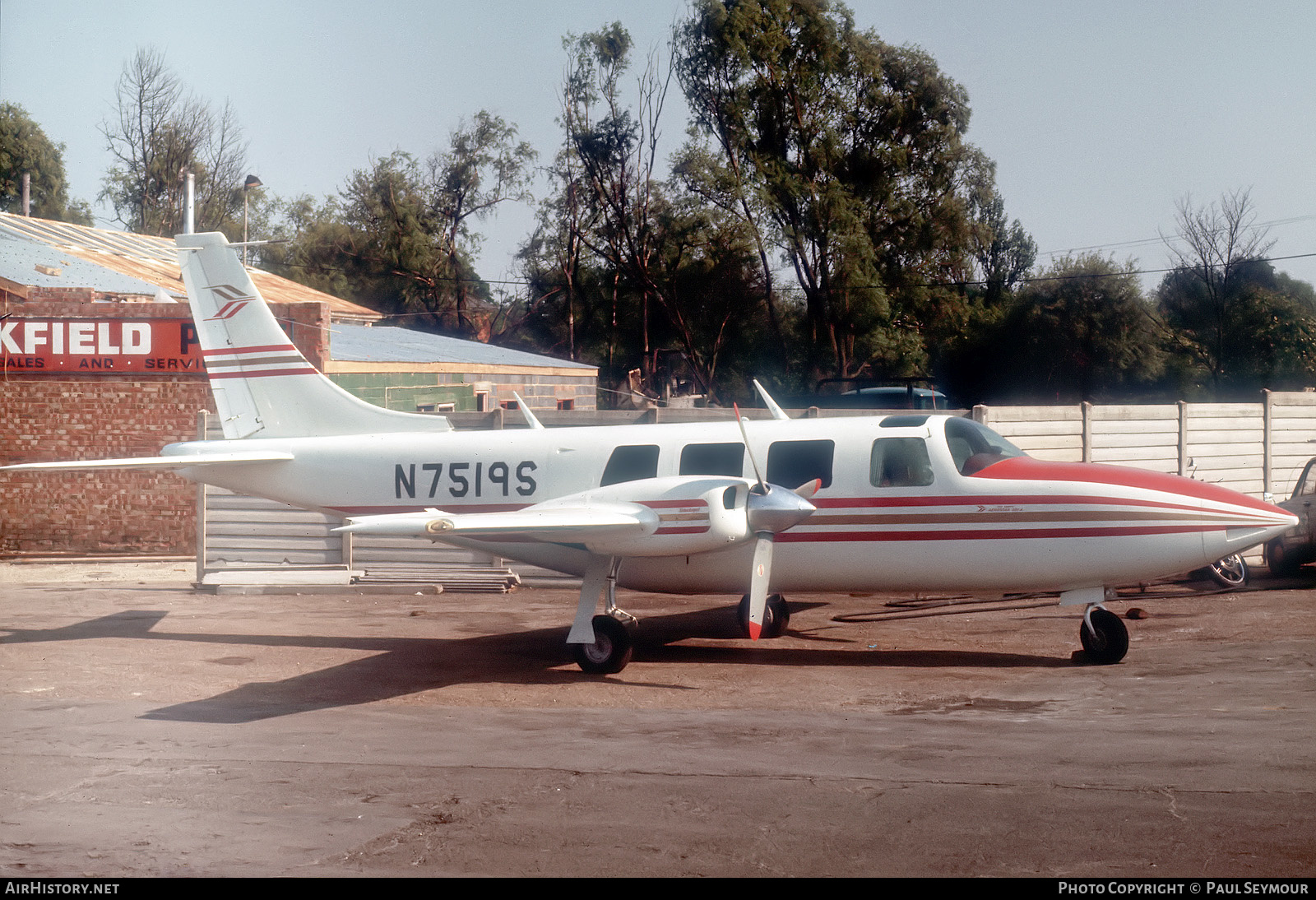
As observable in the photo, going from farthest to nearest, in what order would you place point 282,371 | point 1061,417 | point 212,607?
point 1061,417
point 212,607
point 282,371

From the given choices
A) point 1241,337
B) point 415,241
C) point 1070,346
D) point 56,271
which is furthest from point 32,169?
point 1241,337

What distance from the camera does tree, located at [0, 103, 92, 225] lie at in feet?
202

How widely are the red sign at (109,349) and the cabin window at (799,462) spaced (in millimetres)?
13644

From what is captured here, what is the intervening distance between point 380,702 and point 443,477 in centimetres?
344

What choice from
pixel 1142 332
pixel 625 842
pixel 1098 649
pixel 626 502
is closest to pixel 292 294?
pixel 626 502

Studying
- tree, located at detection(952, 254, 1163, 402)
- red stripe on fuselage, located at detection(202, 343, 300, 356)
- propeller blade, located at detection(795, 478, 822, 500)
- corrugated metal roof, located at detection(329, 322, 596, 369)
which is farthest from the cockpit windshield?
tree, located at detection(952, 254, 1163, 402)

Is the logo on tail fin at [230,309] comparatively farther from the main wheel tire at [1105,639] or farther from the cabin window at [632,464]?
the main wheel tire at [1105,639]

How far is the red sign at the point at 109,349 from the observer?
844 inches

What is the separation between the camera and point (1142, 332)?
47.8 m

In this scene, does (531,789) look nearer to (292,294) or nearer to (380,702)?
(380,702)

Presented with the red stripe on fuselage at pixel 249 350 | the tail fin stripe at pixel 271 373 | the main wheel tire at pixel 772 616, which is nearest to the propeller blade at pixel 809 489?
the main wheel tire at pixel 772 616

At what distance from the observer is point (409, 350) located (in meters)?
31.8

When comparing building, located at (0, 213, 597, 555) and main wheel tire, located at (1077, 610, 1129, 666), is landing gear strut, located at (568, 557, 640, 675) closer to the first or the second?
main wheel tire, located at (1077, 610, 1129, 666)

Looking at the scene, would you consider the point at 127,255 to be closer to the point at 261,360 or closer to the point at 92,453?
the point at 92,453
